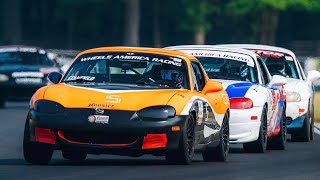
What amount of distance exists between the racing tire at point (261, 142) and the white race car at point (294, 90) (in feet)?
11.2

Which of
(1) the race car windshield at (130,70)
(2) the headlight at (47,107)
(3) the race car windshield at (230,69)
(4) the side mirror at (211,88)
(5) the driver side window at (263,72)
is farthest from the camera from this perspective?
(5) the driver side window at (263,72)

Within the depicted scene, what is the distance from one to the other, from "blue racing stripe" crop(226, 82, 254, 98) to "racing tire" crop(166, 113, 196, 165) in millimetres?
2872

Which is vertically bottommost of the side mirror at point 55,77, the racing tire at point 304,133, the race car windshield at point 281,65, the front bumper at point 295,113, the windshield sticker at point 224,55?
the racing tire at point 304,133

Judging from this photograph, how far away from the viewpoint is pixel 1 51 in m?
35.8

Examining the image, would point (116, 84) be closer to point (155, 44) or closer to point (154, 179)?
point (154, 179)

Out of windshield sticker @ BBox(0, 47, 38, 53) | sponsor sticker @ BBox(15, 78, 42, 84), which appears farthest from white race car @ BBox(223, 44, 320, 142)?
windshield sticker @ BBox(0, 47, 38, 53)

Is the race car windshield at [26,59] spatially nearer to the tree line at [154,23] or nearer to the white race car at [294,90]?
the white race car at [294,90]

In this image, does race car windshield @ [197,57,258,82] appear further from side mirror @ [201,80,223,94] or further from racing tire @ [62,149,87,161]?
racing tire @ [62,149,87,161]

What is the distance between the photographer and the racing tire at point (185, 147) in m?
14.9

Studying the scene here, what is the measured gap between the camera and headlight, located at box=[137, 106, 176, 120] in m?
14.7

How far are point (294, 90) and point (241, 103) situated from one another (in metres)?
4.35

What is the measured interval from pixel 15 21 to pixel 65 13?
21.1ft

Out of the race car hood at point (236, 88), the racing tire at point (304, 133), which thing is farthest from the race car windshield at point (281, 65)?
the race car hood at point (236, 88)

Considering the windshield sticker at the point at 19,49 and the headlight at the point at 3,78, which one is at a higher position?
the windshield sticker at the point at 19,49
